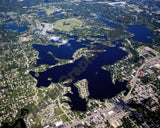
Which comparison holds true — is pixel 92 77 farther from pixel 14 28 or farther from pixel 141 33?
pixel 14 28

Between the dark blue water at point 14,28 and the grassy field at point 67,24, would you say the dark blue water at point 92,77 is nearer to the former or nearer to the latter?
the grassy field at point 67,24

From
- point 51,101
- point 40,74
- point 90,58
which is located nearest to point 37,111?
point 51,101

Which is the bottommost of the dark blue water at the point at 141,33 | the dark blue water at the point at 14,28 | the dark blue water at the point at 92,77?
the dark blue water at the point at 92,77

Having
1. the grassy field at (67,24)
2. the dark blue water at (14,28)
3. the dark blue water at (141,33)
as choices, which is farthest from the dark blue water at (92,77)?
the dark blue water at (14,28)

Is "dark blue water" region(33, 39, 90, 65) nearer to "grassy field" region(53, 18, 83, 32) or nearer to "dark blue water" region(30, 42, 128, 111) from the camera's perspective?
"dark blue water" region(30, 42, 128, 111)

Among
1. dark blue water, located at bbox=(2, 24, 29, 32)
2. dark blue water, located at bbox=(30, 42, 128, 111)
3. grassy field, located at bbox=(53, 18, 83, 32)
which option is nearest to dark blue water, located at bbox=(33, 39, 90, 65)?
dark blue water, located at bbox=(30, 42, 128, 111)

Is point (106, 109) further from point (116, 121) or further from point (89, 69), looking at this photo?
point (89, 69)

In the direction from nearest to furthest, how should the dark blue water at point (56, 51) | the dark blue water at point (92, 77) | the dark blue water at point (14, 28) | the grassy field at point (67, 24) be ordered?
the dark blue water at point (92, 77), the dark blue water at point (56, 51), the dark blue water at point (14, 28), the grassy field at point (67, 24)
